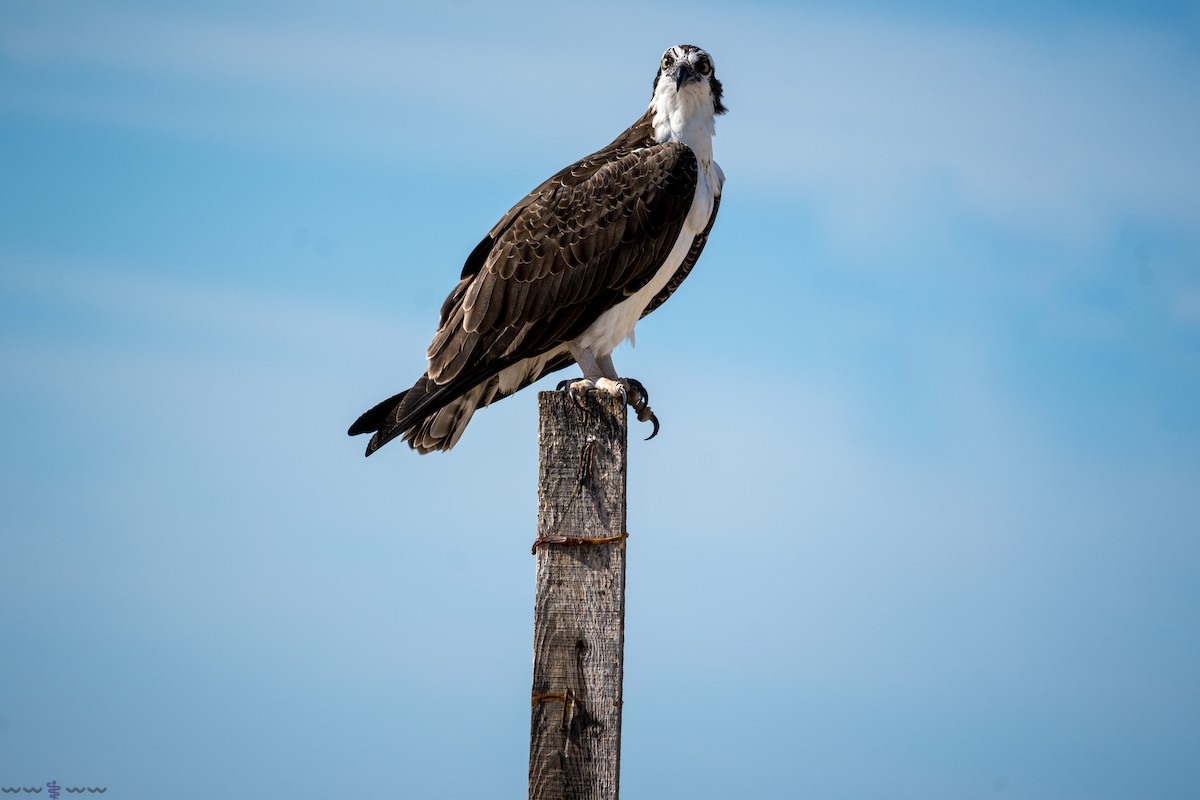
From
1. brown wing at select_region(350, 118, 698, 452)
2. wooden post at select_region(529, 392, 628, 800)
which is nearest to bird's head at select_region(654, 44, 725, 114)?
brown wing at select_region(350, 118, 698, 452)

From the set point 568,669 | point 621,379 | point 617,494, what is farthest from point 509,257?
point 568,669

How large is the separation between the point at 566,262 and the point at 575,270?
0.21 feet

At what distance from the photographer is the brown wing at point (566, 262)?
610 cm

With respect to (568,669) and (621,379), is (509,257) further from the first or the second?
(568,669)

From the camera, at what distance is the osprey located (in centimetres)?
607

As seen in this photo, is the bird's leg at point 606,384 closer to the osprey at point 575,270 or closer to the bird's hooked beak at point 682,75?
the osprey at point 575,270

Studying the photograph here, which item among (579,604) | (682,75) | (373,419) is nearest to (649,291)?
(682,75)

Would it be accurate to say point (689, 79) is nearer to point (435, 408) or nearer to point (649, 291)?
point (649, 291)

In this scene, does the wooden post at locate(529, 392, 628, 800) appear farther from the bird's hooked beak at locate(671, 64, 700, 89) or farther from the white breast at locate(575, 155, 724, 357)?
the bird's hooked beak at locate(671, 64, 700, 89)

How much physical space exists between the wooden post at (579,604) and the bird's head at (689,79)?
282cm

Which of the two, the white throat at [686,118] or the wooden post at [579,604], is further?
the white throat at [686,118]

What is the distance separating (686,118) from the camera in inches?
260

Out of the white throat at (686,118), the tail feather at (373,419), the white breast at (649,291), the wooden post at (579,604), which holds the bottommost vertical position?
the wooden post at (579,604)

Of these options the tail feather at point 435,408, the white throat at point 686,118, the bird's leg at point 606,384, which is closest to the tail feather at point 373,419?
the tail feather at point 435,408
